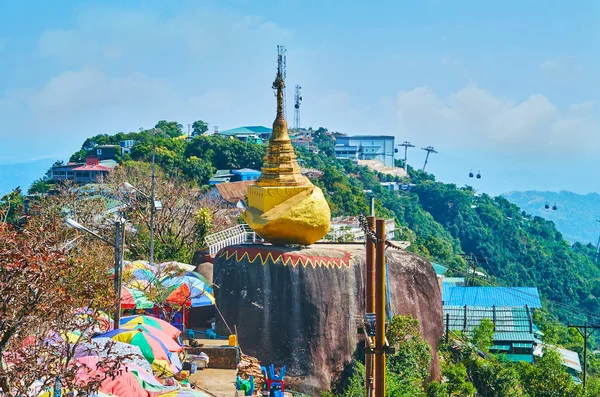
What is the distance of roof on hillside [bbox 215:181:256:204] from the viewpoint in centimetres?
6469

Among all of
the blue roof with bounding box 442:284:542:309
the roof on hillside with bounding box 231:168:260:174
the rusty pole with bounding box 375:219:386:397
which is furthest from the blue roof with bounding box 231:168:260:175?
the rusty pole with bounding box 375:219:386:397

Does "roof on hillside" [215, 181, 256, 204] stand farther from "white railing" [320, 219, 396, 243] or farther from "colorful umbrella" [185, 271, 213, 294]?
"colorful umbrella" [185, 271, 213, 294]

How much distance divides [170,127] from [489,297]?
7464 centimetres

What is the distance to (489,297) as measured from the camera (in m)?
45.5

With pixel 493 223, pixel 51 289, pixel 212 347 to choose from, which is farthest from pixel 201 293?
pixel 493 223

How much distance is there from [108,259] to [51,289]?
18.6 metres

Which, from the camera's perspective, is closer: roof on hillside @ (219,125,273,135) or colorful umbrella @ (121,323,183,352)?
colorful umbrella @ (121,323,183,352)

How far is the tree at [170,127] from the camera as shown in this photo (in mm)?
109900

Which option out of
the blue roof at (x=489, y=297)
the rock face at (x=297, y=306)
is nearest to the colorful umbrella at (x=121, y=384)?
the rock face at (x=297, y=306)

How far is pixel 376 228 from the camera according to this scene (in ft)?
54.0

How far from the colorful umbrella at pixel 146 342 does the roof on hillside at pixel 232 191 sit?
1682 inches

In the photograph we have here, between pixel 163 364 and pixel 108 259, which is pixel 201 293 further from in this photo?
pixel 163 364

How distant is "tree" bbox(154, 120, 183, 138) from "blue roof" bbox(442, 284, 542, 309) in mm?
67828

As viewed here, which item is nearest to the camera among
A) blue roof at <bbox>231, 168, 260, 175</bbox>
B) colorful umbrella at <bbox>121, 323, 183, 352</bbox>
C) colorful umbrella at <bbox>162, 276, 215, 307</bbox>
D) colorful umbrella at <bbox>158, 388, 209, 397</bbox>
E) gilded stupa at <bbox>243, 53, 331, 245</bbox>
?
colorful umbrella at <bbox>158, 388, 209, 397</bbox>
